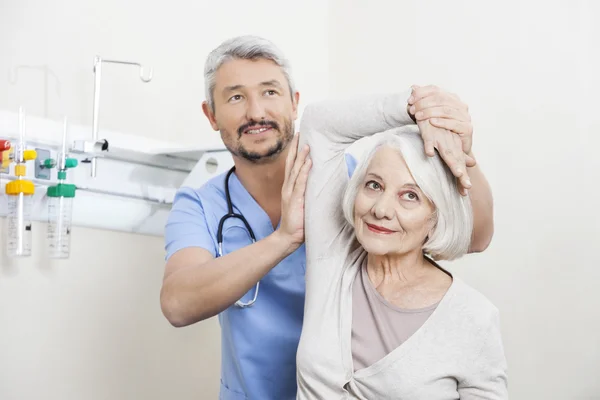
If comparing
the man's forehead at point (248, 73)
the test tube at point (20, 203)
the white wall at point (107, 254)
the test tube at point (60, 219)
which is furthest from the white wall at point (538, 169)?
the test tube at point (20, 203)

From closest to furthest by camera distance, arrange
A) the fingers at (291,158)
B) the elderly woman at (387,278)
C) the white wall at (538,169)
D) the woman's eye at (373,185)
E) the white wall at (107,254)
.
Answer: the elderly woman at (387,278) → the woman's eye at (373,185) → the fingers at (291,158) → the white wall at (107,254) → the white wall at (538,169)

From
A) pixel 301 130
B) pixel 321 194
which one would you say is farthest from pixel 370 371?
pixel 301 130

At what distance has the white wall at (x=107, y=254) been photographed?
2.10 m

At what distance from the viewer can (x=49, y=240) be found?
2119 millimetres

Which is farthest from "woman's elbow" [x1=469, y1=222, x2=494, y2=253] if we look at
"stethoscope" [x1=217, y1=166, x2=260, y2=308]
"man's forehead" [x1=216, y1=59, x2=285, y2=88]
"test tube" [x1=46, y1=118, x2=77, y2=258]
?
"test tube" [x1=46, y1=118, x2=77, y2=258]

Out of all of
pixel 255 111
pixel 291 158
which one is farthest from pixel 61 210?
pixel 291 158

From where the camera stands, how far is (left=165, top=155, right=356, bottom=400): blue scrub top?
162 cm

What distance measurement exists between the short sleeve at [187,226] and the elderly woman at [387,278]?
1.09 feet

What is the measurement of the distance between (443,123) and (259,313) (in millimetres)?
666

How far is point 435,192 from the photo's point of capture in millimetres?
1231

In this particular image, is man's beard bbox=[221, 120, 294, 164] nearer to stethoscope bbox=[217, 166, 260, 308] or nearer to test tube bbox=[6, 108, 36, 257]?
stethoscope bbox=[217, 166, 260, 308]

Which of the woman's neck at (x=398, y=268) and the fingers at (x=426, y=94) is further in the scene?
the woman's neck at (x=398, y=268)

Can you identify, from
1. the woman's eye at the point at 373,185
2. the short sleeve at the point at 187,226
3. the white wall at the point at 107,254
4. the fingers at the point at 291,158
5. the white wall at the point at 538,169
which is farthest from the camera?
the white wall at the point at 538,169

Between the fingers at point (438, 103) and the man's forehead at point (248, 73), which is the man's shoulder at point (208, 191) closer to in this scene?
the man's forehead at point (248, 73)
